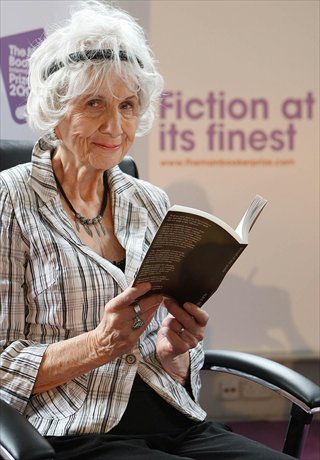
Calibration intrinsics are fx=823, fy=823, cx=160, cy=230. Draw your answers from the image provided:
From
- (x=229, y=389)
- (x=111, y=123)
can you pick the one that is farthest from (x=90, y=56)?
(x=229, y=389)

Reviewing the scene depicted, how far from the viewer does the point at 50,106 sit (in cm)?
176

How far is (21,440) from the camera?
1279mm

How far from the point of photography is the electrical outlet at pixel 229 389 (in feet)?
9.89

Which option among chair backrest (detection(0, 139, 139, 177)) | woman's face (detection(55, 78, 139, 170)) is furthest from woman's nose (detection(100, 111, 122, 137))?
chair backrest (detection(0, 139, 139, 177))

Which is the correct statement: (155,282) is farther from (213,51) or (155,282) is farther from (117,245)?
(213,51)

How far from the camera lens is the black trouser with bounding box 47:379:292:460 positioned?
1.54 m

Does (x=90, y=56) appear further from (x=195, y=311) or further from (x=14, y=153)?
(x=195, y=311)

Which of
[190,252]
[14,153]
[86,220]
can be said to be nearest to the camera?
[190,252]

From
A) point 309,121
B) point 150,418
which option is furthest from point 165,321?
point 309,121

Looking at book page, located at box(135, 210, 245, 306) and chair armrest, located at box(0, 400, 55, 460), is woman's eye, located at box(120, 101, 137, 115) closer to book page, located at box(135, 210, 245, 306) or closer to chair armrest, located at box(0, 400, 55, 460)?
book page, located at box(135, 210, 245, 306)

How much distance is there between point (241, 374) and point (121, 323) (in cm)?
44

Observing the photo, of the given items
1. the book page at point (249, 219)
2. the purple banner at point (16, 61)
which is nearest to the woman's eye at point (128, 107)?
the book page at point (249, 219)

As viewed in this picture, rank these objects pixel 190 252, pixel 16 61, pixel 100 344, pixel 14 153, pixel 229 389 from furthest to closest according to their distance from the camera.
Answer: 1. pixel 229 389
2. pixel 16 61
3. pixel 14 153
4. pixel 100 344
5. pixel 190 252

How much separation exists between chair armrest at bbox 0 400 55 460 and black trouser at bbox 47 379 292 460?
22 cm
